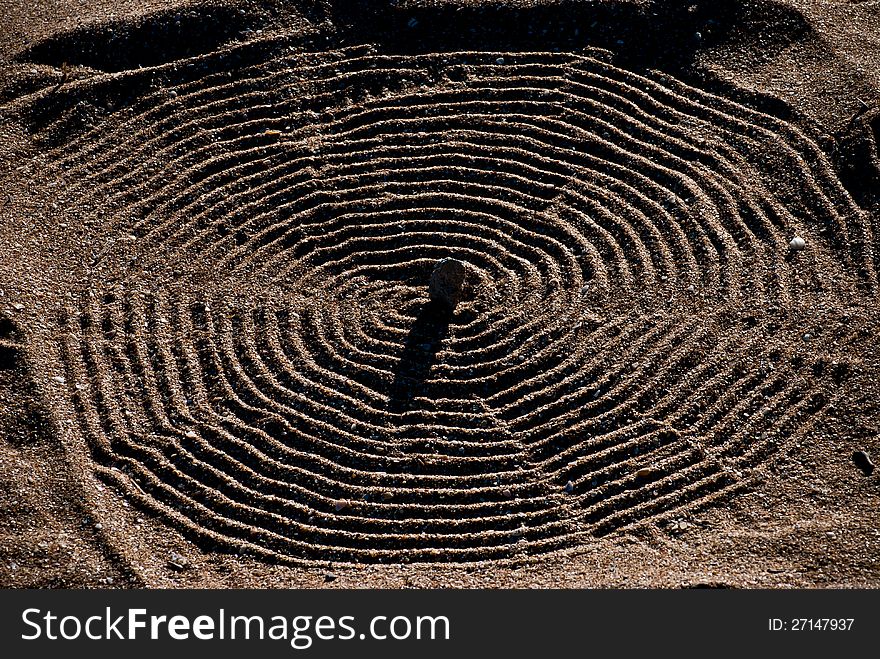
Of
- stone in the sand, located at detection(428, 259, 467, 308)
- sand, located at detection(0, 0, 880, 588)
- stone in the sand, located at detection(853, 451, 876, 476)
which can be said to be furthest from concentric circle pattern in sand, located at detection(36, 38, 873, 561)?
stone in the sand, located at detection(853, 451, 876, 476)

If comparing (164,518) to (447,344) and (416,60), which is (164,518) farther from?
(416,60)

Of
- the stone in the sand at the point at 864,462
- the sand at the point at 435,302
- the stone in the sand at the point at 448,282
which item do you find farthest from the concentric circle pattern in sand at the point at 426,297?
the stone in the sand at the point at 864,462

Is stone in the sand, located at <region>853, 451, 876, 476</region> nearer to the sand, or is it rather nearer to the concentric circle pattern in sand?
the sand

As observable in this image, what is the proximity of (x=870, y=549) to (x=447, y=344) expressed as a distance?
5.11 metres

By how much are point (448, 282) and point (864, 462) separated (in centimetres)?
495

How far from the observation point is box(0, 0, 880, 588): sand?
11586 mm

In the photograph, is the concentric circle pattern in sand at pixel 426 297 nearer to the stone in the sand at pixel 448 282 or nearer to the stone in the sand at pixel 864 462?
the stone in the sand at pixel 448 282

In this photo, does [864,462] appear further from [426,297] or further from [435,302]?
[426,297]

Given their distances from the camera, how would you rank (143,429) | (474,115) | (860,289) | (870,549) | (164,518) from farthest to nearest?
1. (474,115)
2. (860,289)
3. (143,429)
4. (164,518)
5. (870,549)

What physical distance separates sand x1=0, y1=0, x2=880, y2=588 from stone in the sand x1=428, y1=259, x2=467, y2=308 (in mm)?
188

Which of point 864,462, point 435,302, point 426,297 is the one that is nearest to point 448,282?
point 435,302

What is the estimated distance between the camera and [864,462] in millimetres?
11789

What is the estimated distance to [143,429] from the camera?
12.6 metres

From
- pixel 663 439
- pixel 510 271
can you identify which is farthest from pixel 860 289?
pixel 510 271
